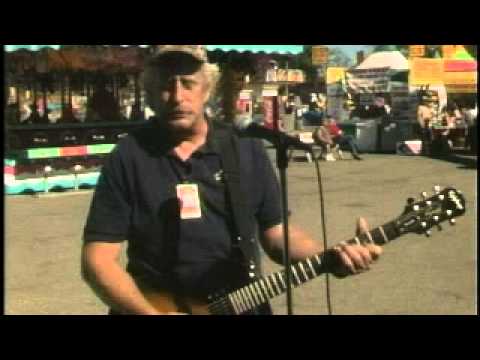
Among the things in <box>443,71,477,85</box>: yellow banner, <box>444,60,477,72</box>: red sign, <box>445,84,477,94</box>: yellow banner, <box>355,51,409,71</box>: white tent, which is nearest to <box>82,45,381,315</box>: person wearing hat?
<box>444,60,477,72</box>: red sign

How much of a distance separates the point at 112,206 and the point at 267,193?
0.49 m

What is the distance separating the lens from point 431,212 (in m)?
2.53

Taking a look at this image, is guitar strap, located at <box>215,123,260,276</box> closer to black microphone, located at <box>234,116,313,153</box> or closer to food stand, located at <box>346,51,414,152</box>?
black microphone, located at <box>234,116,313,153</box>

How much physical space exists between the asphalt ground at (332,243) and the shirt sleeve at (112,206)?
0.80m

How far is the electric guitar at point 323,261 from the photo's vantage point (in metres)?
2.40

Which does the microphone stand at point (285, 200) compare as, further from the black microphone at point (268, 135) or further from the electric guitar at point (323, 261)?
the electric guitar at point (323, 261)

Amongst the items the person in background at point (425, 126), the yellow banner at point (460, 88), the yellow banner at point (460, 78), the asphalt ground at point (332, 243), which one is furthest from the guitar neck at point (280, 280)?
the yellow banner at point (460, 88)

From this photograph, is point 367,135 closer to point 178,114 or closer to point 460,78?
point 460,78

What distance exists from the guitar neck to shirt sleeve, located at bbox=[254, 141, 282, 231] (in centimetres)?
17

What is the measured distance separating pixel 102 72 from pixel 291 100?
1198 cm

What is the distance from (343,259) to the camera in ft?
7.81

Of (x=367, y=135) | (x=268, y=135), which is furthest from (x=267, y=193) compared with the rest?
(x=367, y=135)

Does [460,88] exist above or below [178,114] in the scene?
below

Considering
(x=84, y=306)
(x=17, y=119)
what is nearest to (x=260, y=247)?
(x=84, y=306)
